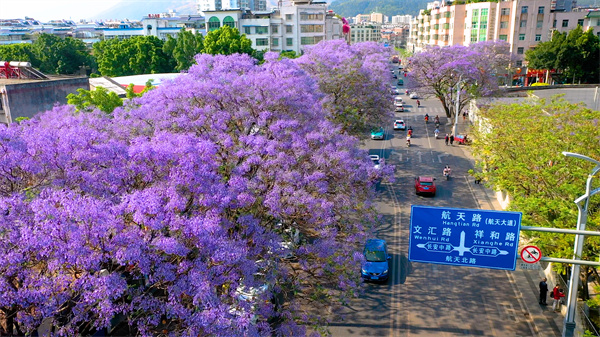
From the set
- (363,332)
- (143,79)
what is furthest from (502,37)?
(363,332)

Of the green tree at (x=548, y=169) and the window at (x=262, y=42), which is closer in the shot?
the green tree at (x=548, y=169)

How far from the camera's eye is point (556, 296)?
17500 millimetres

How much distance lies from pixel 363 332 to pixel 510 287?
714 centimetres

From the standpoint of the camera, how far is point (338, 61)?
33062mm

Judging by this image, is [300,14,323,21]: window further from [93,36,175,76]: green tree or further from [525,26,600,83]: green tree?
[525,26,600,83]: green tree

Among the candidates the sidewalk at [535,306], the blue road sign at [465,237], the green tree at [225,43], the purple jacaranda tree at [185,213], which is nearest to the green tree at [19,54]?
the green tree at [225,43]

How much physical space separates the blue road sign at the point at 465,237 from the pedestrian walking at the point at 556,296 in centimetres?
703

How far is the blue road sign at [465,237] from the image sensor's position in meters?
12.0

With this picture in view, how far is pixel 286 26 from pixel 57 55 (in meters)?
39.0

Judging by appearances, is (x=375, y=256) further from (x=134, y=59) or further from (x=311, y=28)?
(x=311, y=28)

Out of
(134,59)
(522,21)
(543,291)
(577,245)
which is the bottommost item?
(543,291)

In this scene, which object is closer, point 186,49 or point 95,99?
point 95,99

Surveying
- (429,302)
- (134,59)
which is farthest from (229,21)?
(429,302)

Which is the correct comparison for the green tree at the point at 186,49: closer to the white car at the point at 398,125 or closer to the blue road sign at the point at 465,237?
the white car at the point at 398,125
